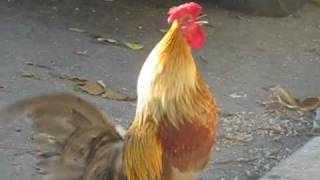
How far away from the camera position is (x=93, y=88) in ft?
20.6

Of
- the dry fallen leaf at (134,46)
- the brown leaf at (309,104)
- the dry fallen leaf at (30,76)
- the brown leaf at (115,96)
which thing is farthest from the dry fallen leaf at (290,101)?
the dry fallen leaf at (30,76)

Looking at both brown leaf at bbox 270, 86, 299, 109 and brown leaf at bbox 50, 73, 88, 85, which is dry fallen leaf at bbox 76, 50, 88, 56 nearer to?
brown leaf at bbox 50, 73, 88, 85

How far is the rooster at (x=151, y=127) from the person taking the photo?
3787mm

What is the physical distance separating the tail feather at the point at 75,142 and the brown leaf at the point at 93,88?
225 cm

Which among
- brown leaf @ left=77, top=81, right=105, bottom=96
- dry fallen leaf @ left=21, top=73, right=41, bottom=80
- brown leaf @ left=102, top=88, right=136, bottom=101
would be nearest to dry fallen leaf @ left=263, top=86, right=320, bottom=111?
brown leaf @ left=102, top=88, right=136, bottom=101

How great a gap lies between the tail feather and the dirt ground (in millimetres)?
1067

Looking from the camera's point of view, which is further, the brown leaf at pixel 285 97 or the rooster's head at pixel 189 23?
the brown leaf at pixel 285 97

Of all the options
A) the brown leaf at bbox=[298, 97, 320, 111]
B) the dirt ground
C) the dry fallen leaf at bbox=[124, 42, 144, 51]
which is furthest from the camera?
the dry fallen leaf at bbox=[124, 42, 144, 51]

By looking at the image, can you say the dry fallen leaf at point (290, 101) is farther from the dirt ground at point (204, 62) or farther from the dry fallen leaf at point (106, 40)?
the dry fallen leaf at point (106, 40)

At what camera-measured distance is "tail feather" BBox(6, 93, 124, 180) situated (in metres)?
3.86

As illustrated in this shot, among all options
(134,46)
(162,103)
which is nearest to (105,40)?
(134,46)

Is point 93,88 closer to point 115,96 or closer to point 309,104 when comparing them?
point 115,96

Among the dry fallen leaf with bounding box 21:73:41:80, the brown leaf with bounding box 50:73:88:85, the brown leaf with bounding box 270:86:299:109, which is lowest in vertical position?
the brown leaf with bounding box 270:86:299:109

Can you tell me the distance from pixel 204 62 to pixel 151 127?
3376mm
